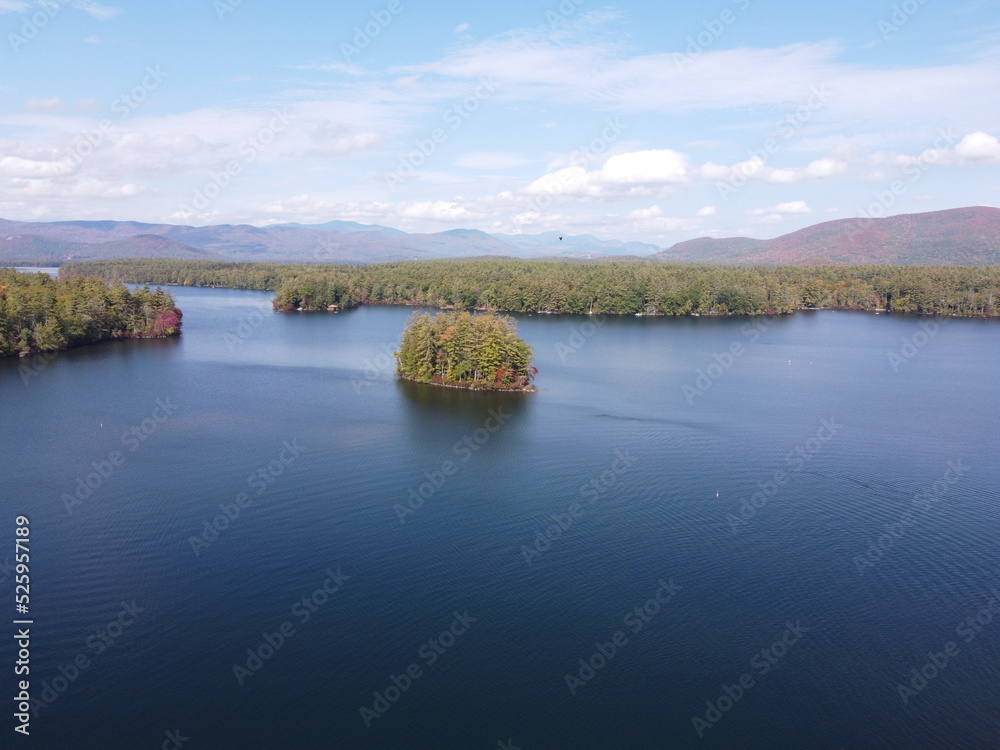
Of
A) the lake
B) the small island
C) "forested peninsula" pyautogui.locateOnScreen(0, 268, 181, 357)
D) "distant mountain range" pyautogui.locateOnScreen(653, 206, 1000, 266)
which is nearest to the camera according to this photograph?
the lake

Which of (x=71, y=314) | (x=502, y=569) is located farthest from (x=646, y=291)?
(x=502, y=569)

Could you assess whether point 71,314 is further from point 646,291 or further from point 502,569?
point 646,291

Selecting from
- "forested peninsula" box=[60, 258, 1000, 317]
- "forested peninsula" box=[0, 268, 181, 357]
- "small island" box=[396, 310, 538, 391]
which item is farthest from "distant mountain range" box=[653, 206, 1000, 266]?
"forested peninsula" box=[0, 268, 181, 357]

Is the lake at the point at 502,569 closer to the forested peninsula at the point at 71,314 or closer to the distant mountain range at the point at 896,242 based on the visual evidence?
the forested peninsula at the point at 71,314

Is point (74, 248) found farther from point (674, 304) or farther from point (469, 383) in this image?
point (469, 383)

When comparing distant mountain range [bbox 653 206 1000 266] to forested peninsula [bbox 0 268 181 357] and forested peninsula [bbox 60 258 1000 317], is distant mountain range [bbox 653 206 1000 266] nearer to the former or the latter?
forested peninsula [bbox 60 258 1000 317]

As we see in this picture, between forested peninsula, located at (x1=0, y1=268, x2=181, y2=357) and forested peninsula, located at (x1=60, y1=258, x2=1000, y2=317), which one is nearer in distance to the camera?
forested peninsula, located at (x1=0, y1=268, x2=181, y2=357)
